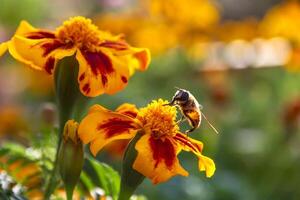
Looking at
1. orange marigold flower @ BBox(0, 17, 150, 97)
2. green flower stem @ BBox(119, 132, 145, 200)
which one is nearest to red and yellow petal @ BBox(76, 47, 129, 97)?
orange marigold flower @ BBox(0, 17, 150, 97)

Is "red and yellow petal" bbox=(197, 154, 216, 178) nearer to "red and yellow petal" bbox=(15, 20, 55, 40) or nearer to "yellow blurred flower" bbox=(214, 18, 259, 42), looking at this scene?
"red and yellow petal" bbox=(15, 20, 55, 40)

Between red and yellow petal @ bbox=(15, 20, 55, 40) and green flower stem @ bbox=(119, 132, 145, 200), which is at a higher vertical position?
red and yellow petal @ bbox=(15, 20, 55, 40)

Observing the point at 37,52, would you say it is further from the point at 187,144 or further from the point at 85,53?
the point at 187,144

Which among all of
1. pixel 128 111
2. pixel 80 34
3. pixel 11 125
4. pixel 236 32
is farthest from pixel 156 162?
pixel 236 32

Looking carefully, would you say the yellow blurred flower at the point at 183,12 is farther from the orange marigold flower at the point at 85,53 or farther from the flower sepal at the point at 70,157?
the flower sepal at the point at 70,157

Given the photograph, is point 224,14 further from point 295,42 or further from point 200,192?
point 200,192

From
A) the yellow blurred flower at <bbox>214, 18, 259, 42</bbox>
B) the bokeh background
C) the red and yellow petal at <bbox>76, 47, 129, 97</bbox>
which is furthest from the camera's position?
the yellow blurred flower at <bbox>214, 18, 259, 42</bbox>

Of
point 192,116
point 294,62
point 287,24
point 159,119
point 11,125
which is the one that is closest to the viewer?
point 159,119
